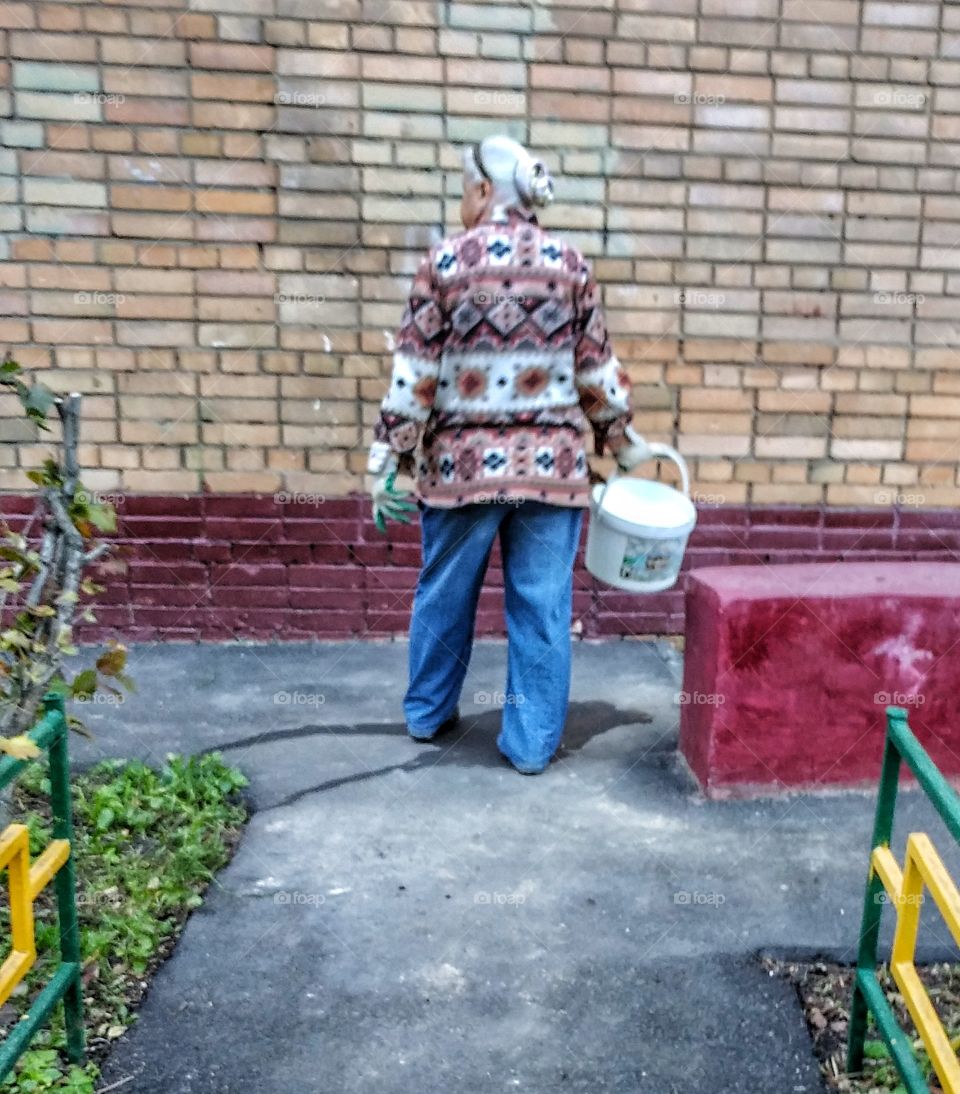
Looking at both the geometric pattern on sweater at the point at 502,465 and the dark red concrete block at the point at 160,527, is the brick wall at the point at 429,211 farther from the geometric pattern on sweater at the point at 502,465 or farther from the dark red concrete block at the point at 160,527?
the geometric pattern on sweater at the point at 502,465

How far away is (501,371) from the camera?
3.69 m

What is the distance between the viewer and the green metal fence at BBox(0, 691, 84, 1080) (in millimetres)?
2143

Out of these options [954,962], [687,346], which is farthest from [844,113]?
[954,962]

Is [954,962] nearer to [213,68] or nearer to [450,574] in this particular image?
[450,574]

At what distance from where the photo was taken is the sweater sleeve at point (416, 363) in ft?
11.9

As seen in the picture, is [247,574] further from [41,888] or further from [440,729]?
[41,888]

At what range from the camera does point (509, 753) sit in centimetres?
401

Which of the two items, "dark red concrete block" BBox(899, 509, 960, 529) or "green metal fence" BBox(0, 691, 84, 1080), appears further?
"dark red concrete block" BBox(899, 509, 960, 529)

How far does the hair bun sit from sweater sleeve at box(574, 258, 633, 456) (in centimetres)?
24

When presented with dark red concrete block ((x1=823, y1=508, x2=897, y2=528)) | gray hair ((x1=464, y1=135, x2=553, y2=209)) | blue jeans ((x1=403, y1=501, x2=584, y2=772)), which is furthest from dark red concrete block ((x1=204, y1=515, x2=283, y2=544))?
dark red concrete block ((x1=823, y1=508, x2=897, y2=528))

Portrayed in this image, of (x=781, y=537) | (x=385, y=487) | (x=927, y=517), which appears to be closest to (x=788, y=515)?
(x=781, y=537)

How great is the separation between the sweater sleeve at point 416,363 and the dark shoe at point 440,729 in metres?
1.06

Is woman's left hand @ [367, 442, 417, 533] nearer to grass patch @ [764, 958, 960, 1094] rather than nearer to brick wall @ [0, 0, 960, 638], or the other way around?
brick wall @ [0, 0, 960, 638]

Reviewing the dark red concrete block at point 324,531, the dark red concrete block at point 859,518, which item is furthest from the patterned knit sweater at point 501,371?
the dark red concrete block at point 859,518
